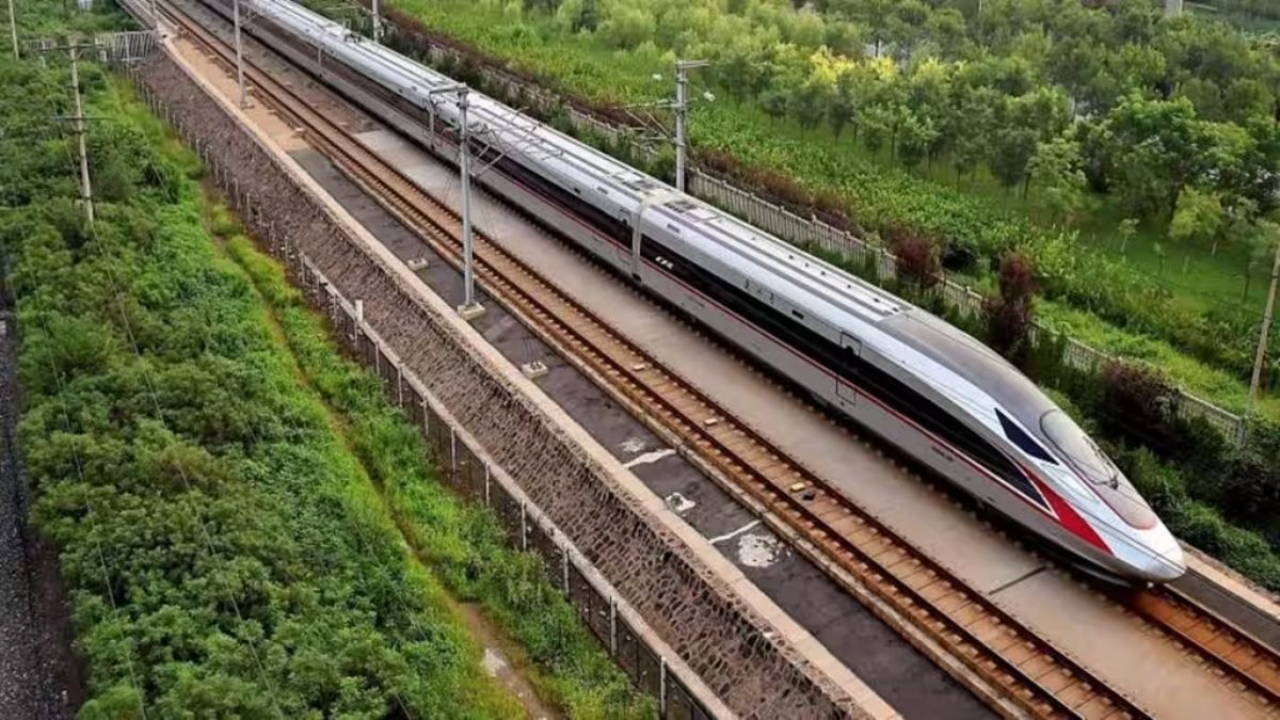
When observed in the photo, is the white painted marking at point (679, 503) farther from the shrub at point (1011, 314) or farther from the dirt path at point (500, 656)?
the shrub at point (1011, 314)

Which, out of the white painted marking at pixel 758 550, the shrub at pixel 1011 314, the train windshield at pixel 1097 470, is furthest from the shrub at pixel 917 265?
the white painted marking at pixel 758 550

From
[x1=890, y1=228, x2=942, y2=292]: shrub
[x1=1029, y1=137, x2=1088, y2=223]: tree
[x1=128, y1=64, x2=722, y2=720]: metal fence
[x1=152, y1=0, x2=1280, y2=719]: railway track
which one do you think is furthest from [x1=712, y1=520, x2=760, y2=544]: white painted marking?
[x1=1029, y1=137, x2=1088, y2=223]: tree

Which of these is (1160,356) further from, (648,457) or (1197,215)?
(648,457)

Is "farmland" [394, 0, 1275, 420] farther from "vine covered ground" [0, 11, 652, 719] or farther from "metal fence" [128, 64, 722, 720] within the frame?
"vine covered ground" [0, 11, 652, 719]

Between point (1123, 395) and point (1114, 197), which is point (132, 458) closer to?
point (1123, 395)

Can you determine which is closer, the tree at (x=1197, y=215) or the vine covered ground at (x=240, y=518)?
the vine covered ground at (x=240, y=518)

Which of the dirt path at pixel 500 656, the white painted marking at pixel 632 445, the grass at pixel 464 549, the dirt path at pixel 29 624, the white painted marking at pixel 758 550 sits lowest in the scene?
the dirt path at pixel 29 624

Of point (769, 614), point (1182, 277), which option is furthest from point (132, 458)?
point (1182, 277)
